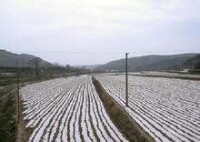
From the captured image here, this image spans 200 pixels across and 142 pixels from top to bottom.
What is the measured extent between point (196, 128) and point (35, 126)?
768 cm

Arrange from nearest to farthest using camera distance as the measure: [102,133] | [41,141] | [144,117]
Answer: [41,141] → [102,133] → [144,117]

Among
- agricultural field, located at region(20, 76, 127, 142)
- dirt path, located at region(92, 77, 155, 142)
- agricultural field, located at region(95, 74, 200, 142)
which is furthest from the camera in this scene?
agricultural field, located at region(20, 76, 127, 142)

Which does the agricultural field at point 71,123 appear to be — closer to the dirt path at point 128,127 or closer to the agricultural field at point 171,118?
the dirt path at point 128,127

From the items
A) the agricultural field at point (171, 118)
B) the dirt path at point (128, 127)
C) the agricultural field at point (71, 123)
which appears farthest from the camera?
the agricultural field at point (71, 123)

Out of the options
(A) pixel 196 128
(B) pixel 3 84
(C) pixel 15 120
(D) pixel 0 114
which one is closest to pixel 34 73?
(B) pixel 3 84

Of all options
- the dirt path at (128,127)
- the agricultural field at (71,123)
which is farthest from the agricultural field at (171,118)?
the agricultural field at (71,123)

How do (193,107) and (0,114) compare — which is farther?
(0,114)

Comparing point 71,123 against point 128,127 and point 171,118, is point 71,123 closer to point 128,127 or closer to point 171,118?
point 128,127

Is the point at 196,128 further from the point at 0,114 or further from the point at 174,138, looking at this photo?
the point at 0,114

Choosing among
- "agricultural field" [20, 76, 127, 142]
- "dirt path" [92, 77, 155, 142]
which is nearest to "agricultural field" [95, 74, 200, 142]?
"dirt path" [92, 77, 155, 142]

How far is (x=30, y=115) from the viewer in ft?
86.0

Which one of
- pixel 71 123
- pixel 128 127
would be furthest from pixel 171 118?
pixel 71 123

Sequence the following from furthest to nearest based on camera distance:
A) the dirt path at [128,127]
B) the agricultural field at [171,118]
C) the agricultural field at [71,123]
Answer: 1. the agricultural field at [71,123]
2. the agricultural field at [171,118]
3. the dirt path at [128,127]

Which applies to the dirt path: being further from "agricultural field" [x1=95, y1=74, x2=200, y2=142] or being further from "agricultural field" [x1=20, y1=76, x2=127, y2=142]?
"agricultural field" [x1=95, y1=74, x2=200, y2=142]
